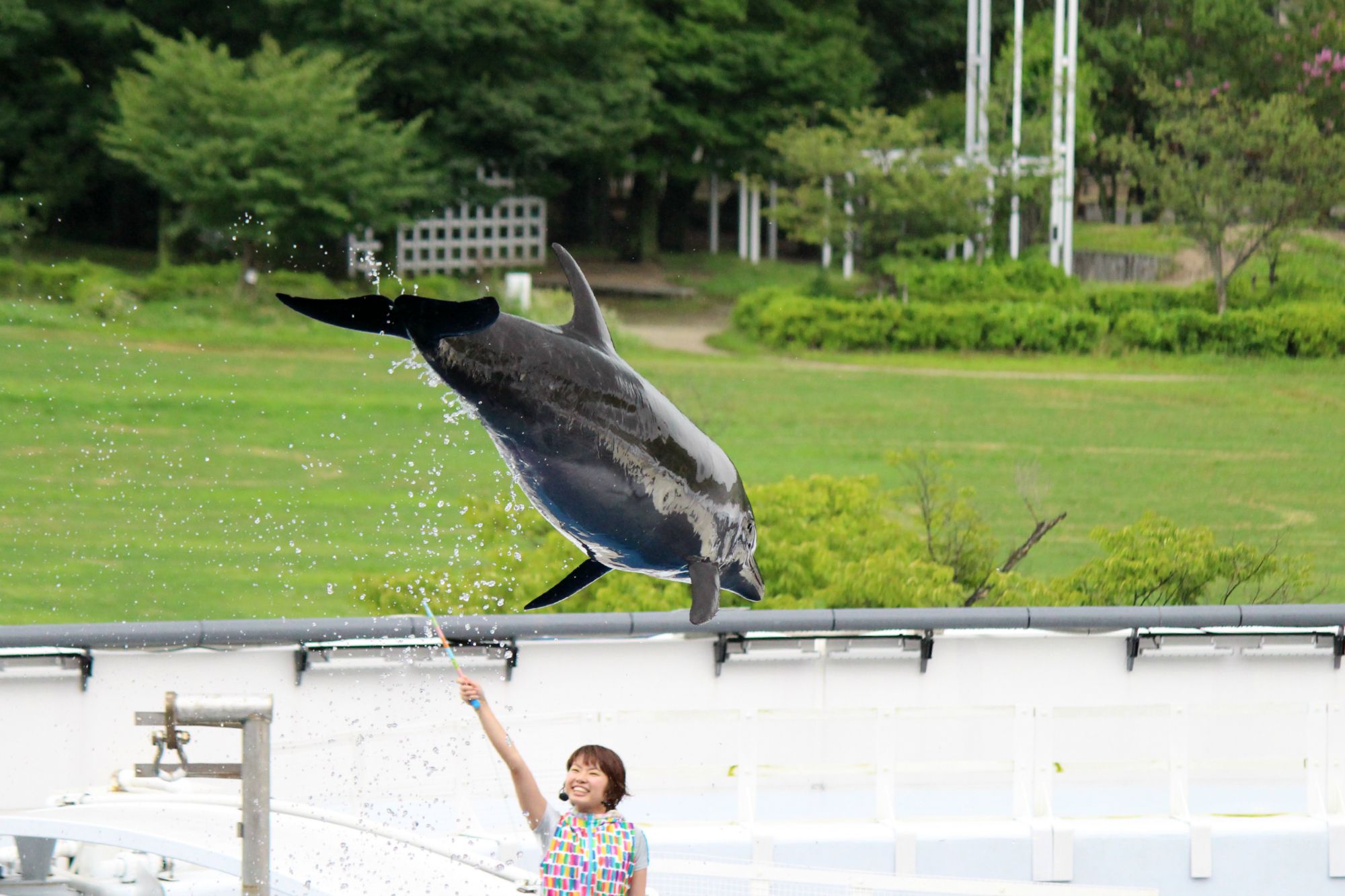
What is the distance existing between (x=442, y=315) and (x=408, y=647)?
5650mm

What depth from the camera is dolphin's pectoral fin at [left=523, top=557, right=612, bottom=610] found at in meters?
6.07

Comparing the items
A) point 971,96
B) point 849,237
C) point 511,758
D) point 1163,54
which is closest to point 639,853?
point 511,758

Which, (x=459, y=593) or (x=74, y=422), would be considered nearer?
(x=459, y=593)

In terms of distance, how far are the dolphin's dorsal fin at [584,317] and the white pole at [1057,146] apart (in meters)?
29.6

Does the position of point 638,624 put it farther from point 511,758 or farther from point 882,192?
point 882,192

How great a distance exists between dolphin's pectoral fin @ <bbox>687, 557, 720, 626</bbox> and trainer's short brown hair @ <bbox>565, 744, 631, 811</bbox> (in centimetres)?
51

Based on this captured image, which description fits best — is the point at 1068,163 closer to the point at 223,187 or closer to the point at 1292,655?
the point at 223,187

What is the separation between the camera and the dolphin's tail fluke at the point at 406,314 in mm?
4832

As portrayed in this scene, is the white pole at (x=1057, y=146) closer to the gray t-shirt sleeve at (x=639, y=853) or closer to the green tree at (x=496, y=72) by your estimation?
the green tree at (x=496, y=72)

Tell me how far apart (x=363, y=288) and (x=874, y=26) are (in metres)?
13.9

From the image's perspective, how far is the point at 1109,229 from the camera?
37.7 metres

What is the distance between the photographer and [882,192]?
111 feet

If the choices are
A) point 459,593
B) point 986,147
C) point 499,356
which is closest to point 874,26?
point 986,147

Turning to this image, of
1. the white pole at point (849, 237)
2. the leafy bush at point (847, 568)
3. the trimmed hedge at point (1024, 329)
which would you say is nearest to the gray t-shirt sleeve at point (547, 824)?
the leafy bush at point (847, 568)
